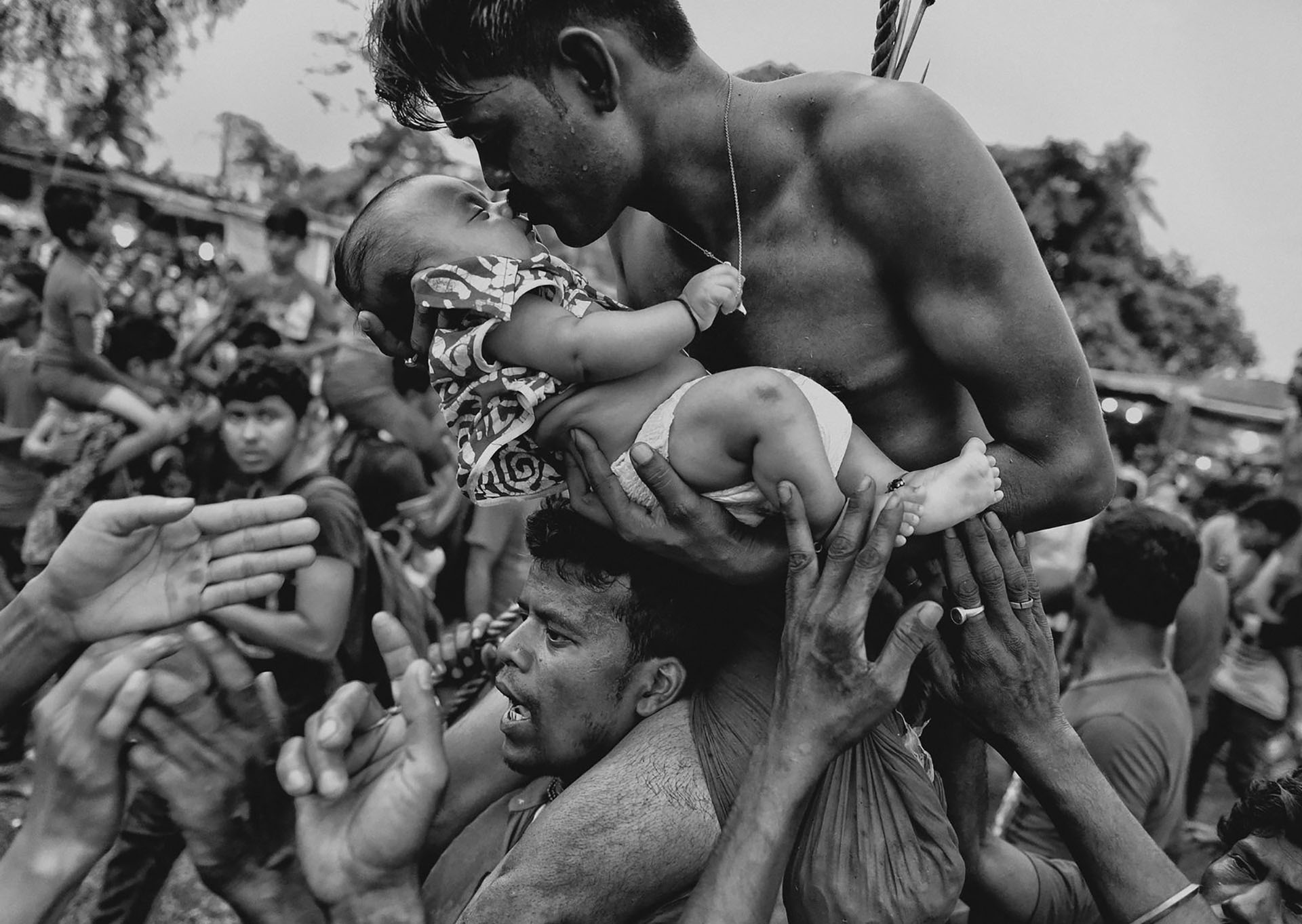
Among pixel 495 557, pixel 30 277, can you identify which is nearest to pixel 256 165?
pixel 30 277

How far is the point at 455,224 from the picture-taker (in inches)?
70.8

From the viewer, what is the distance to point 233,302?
688cm

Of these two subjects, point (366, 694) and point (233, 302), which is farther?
point (233, 302)

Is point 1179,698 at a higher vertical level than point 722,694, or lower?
lower

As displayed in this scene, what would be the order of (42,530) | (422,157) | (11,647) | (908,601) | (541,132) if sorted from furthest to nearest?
(422,157), (42,530), (11,647), (908,601), (541,132)

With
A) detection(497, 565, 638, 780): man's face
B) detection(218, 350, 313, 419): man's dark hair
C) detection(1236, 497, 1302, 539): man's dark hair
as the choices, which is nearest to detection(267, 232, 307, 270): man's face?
detection(218, 350, 313, 419): man's dark hair

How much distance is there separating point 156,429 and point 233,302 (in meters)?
1.73

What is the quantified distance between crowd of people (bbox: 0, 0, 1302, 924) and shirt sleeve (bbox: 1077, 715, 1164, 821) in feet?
2.04

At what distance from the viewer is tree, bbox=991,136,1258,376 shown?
24734mm

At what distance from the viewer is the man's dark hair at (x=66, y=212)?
5.75m

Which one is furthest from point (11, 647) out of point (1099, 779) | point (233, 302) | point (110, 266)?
point (110, 266)

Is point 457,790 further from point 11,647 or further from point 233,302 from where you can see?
point 233,302

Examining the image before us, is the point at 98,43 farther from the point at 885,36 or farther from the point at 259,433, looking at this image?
the point at 885,36

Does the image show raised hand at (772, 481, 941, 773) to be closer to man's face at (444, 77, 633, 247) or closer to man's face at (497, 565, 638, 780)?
man's face at (497, 565, 638, 780)
